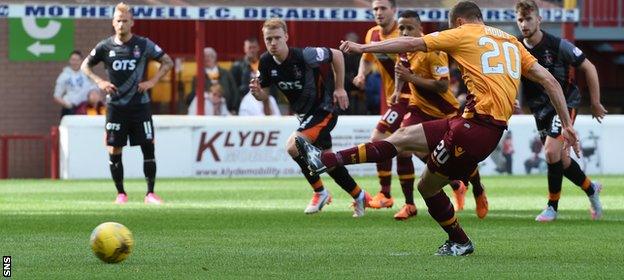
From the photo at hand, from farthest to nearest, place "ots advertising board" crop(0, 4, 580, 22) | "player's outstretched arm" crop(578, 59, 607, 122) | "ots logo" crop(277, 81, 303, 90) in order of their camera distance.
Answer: "ots advertising board" crop(0, 4, 580, 22) → "ots logo" crop(277, 81, 303, 90) → "player's outstretched arm" crop(578, 59, 607, 122)

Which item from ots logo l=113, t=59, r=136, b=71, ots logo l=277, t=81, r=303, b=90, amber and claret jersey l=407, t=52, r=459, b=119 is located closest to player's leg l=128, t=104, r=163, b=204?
ots logo l=113, t=59, r=136, b=71

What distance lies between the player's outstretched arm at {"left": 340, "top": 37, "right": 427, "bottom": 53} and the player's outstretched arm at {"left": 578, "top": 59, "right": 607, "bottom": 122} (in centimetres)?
357

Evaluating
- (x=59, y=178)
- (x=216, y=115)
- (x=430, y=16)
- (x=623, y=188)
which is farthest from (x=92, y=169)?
(x=623, y=188)

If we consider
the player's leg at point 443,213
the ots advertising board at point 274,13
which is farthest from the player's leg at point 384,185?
the ots advertising board at point 274,13

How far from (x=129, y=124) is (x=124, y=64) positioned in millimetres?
706

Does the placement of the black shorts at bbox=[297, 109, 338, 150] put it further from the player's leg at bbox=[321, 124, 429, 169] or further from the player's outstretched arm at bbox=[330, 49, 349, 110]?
the player's leg at bbox=[321, 124, 429, 169]

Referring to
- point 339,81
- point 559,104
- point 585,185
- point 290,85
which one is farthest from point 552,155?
point 559,104

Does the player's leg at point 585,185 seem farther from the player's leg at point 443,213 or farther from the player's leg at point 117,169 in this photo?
the player's leg at point 117,169

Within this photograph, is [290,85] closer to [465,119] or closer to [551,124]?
[551,124]

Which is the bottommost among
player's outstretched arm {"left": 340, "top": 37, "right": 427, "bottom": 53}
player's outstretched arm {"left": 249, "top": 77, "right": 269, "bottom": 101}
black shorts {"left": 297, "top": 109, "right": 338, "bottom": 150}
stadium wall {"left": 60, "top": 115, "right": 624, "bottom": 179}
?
stadium wall {"left": 60, "top": 115, "right": 624, "bottom": 179}

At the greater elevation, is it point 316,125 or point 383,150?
point 383,150

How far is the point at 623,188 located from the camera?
69.7ft

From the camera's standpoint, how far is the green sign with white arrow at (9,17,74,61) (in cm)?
2773

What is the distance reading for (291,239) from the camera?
12.6 metres
